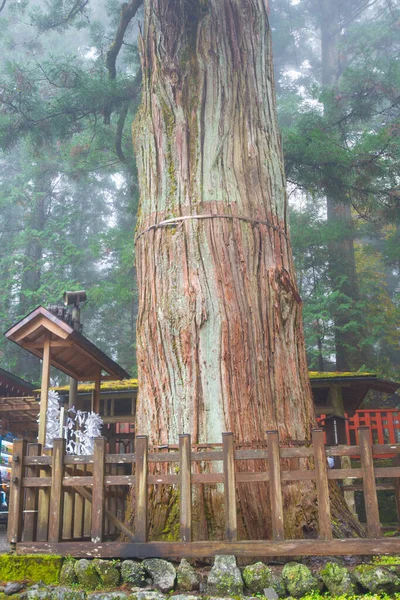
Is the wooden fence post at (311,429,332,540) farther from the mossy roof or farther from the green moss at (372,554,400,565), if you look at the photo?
the mossy roof

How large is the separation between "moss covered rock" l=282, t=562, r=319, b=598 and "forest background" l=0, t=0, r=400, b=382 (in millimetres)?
7132

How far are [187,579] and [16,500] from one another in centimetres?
139

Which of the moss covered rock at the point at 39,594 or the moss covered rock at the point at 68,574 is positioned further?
the moss covered rock at the point at 68,574

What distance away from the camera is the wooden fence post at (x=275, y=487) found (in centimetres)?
381

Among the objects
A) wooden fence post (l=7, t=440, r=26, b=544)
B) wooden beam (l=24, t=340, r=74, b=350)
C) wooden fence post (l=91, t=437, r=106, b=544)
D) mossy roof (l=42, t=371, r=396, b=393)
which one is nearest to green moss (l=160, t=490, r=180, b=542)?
wooden fence post (l=91, t=437, r=106, b=544)

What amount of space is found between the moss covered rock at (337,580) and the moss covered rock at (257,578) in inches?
14.0

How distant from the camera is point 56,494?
4.13 meters

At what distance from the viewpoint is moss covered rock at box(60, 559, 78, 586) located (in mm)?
3861

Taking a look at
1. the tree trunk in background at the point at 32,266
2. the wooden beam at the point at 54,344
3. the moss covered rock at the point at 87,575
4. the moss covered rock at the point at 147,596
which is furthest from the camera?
the tree trunk in background at the point at 32,266

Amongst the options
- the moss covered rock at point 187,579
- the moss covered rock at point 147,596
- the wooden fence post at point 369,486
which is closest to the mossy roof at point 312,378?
the wooden fence post at point 369,486

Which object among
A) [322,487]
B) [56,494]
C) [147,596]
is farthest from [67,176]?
A: [147,596]

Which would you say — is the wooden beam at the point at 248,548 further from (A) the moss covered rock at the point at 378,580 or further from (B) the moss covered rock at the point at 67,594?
(B) the moss covered rock at the point at 67,594

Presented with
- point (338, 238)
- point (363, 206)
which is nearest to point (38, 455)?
point (363, 206)

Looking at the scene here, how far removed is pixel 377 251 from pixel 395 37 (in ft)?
29.0
